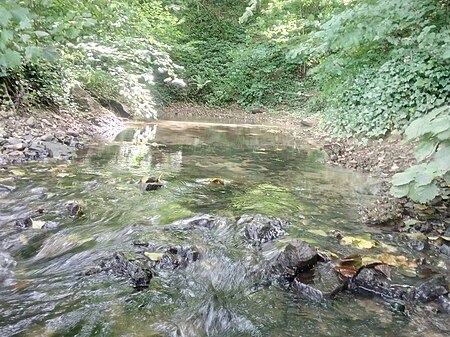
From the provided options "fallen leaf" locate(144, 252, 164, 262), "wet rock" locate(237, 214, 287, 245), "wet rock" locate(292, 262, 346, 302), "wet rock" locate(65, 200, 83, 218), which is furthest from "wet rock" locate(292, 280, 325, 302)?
"wet rock" locate(65, 200, 83, 218)

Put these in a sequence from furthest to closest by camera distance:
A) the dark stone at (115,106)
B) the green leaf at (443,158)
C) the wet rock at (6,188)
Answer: the dark stone at (115,106) → the wet rock at (6,188) → the green leaf at (443,158)

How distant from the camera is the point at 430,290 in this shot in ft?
7.91

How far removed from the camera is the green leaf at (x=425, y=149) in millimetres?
2715

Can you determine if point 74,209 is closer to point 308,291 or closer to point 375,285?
point 308,291

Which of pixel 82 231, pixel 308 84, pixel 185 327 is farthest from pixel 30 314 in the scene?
pixel 308 84

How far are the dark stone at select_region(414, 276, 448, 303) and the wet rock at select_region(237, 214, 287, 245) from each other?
109cm

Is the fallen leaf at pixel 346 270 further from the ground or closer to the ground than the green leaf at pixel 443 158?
closer to the ground

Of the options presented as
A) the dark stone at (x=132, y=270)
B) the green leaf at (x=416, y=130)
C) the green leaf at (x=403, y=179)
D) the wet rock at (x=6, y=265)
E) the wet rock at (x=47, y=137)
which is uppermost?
the green leaf at (x=416, y=130)

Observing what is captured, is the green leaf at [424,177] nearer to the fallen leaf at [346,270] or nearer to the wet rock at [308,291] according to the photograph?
the fallen leaf at [346,270]

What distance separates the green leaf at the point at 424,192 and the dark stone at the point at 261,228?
100 cm

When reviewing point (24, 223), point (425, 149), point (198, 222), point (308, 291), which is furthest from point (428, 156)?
point (24, 223)

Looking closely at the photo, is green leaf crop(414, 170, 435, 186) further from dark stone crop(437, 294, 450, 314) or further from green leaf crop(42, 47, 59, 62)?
green leaf crop(42, 47, 59, 62)

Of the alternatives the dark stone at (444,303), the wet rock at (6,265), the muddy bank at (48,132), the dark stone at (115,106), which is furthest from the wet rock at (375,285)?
the dark stone at (115,106)

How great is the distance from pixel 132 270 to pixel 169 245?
43 centimetres
